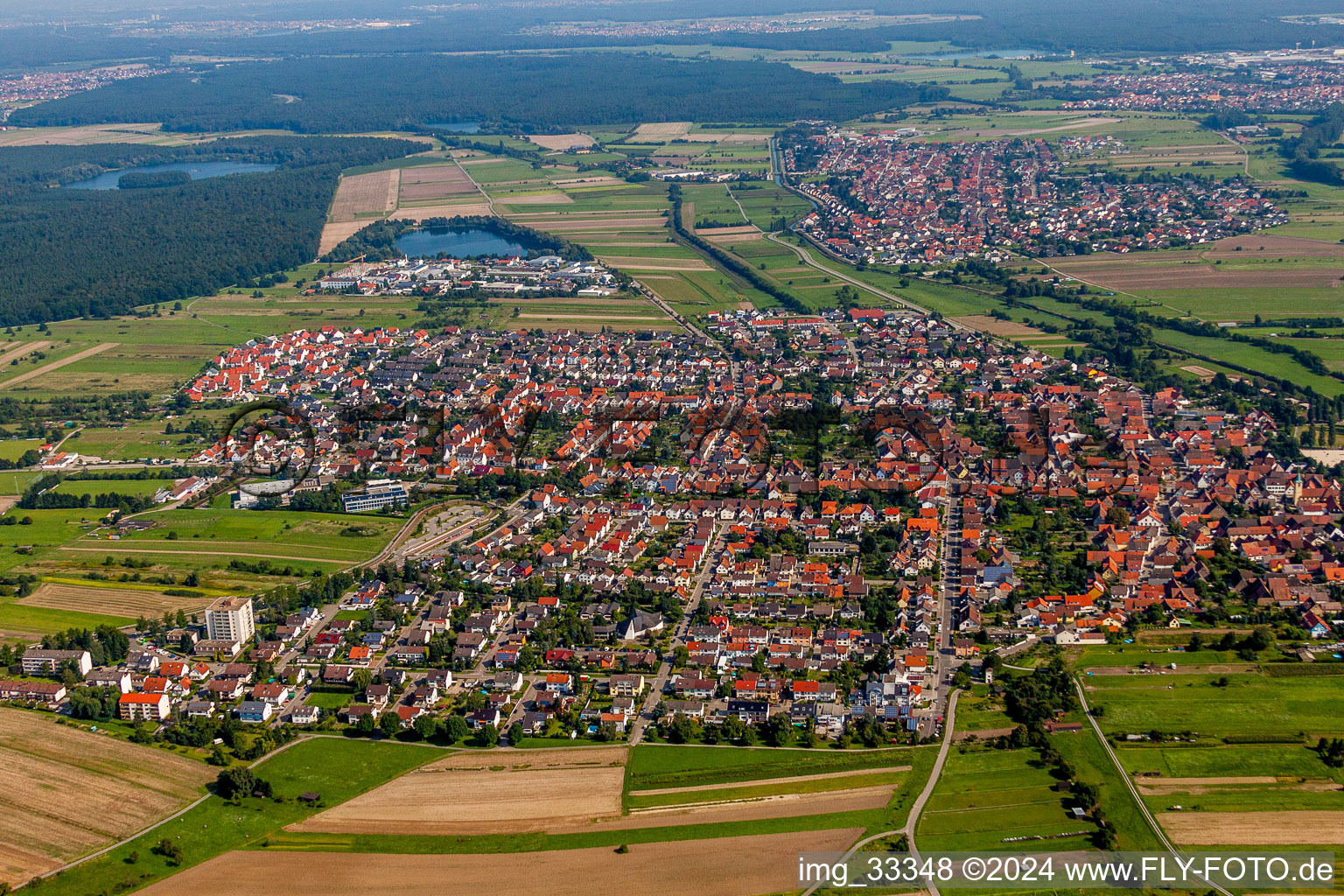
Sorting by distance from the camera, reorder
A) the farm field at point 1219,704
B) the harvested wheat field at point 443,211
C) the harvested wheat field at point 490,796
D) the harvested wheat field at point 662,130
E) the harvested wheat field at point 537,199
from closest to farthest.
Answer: the harvested wheat field at point 490,796
the farm field at point 1219,704
the harvested wheat field at point 443,211
the harvested wheat field at point 537,199
the harvested wheat field at point 662,130

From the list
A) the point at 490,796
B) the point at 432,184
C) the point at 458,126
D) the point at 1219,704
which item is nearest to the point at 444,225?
the point at 432,184

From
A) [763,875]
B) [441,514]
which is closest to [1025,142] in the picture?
[441,514]

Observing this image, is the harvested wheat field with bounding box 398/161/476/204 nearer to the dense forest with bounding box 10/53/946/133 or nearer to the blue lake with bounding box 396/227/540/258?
the blue lake with bounding box 396/227/540/258

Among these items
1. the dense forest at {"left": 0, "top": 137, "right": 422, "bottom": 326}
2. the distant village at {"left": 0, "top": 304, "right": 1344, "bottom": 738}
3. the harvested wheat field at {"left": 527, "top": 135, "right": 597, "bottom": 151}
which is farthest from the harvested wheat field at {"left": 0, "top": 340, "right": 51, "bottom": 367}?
the harvested wheat field at {"left": 527, "top": 135, "right": 597, "bottom": 151}

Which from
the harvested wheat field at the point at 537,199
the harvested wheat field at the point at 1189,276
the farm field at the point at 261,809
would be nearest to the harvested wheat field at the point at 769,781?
the farm field at the point at 261,809

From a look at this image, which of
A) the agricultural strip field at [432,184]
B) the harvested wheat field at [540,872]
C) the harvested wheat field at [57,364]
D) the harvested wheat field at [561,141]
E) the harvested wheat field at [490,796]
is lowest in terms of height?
the harvested wheat field at [540,872]

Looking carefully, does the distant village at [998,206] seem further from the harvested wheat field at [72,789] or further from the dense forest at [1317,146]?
the harvested wheat field at [72,789]
